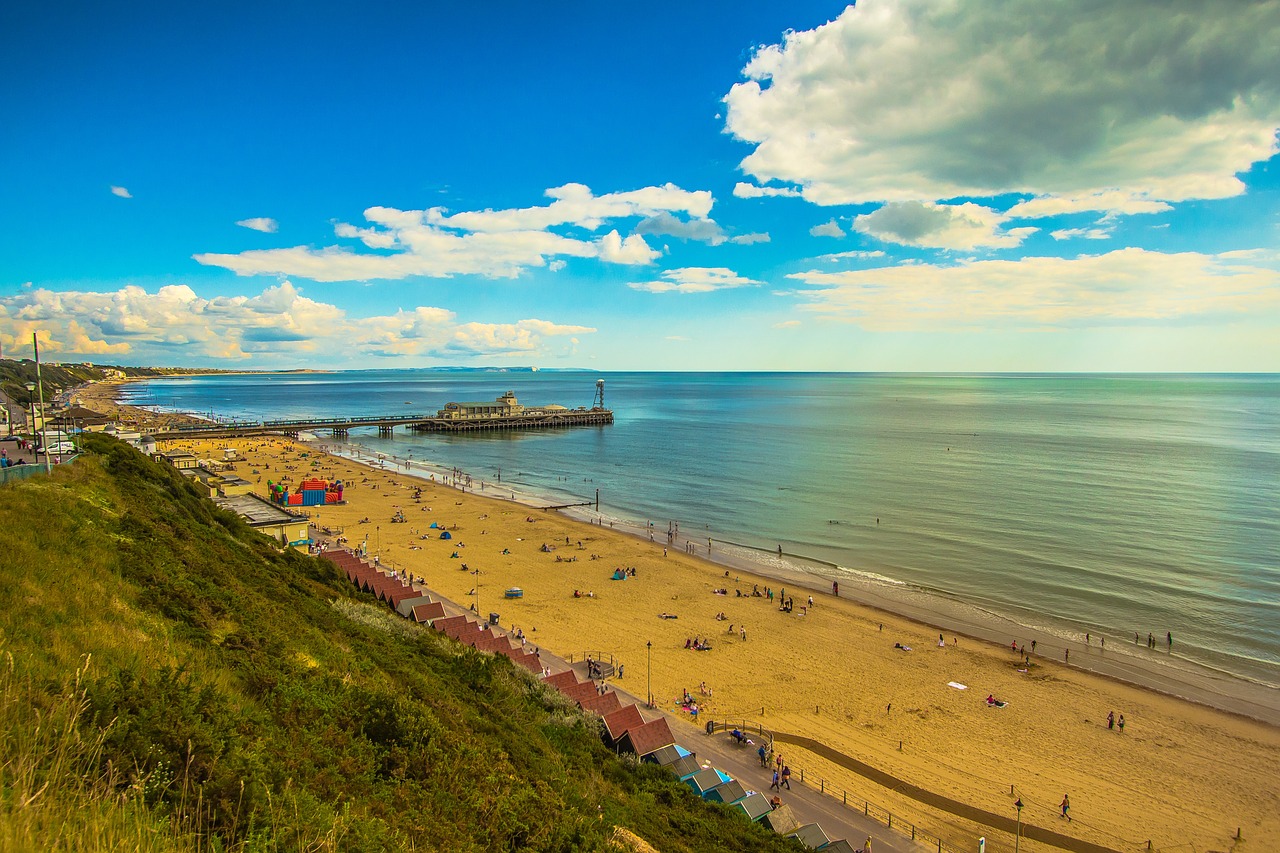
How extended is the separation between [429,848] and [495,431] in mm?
116821

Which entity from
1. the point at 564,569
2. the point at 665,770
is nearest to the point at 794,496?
the point at 564,569

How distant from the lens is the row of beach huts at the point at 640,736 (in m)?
16.2

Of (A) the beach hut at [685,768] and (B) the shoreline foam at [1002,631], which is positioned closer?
(A) the beach hut at [685,768]

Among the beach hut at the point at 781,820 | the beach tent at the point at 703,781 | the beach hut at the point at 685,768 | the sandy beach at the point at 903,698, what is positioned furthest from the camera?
the sandy beach at the point at 903,698

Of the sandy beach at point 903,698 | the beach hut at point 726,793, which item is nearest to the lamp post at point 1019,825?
the sandy beach at point 903,698

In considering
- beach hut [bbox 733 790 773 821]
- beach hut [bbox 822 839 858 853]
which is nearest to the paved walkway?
beach hut [bbox 733 790 773 821]

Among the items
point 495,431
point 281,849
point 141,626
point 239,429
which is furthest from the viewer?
point 495,431

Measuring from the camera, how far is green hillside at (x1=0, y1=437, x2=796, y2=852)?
5.13 m

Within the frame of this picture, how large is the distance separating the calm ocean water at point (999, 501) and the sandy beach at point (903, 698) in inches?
261

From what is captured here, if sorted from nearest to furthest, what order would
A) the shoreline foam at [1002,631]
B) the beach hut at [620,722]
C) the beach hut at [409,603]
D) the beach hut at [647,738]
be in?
the beach hut at [647,738]
the beach hut at [620,722]
the beach hut at [409,603]
the shoreline foam at [1002,631]

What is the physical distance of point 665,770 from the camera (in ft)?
56.2

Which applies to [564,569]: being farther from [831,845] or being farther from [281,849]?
[281,849]

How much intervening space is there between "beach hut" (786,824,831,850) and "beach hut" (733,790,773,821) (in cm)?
78

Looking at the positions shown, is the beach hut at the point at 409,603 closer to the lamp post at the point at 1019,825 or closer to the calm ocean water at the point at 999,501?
the lamp post at the point at 1019,825
